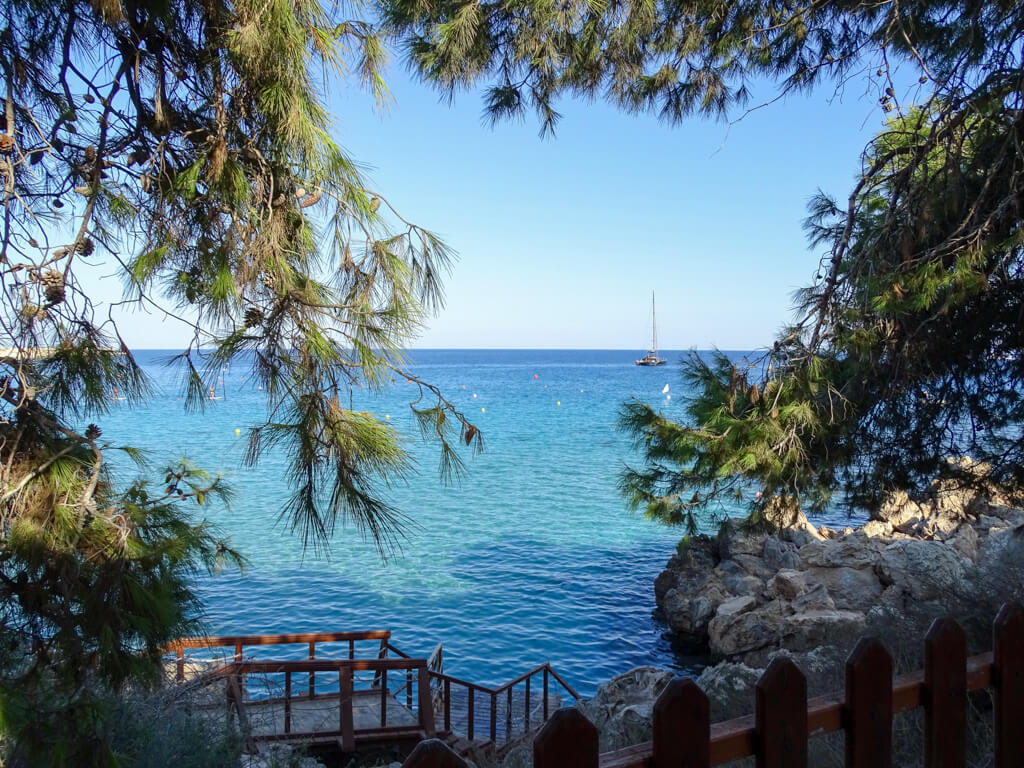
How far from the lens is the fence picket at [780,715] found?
1.46 m

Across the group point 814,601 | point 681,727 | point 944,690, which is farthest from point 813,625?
point 681,727

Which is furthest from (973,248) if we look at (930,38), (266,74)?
(266,74)

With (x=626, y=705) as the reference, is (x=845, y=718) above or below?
above

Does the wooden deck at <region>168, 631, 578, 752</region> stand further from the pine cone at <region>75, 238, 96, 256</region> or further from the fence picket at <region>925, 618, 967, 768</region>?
the fence picket at <region>925, 618, 967, 768</region>

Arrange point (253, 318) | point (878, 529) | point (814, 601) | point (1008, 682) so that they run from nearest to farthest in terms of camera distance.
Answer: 1. point (1008, 682)
2. point (253, 318)
3. point (814, 601)
4. point (878, 529)

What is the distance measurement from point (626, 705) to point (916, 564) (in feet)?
19.3

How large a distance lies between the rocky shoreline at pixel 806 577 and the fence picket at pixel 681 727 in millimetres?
8092

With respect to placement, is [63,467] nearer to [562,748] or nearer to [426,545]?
[562,748]

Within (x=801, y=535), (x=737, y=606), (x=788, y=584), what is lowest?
(x=737, y=606)

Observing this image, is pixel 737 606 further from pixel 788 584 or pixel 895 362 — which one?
pixel 895 362

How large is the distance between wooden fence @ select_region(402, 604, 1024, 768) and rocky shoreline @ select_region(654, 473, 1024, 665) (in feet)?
24.4

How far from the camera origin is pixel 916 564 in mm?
11000

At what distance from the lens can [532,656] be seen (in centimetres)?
1145

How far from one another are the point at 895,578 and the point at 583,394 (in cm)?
5831
